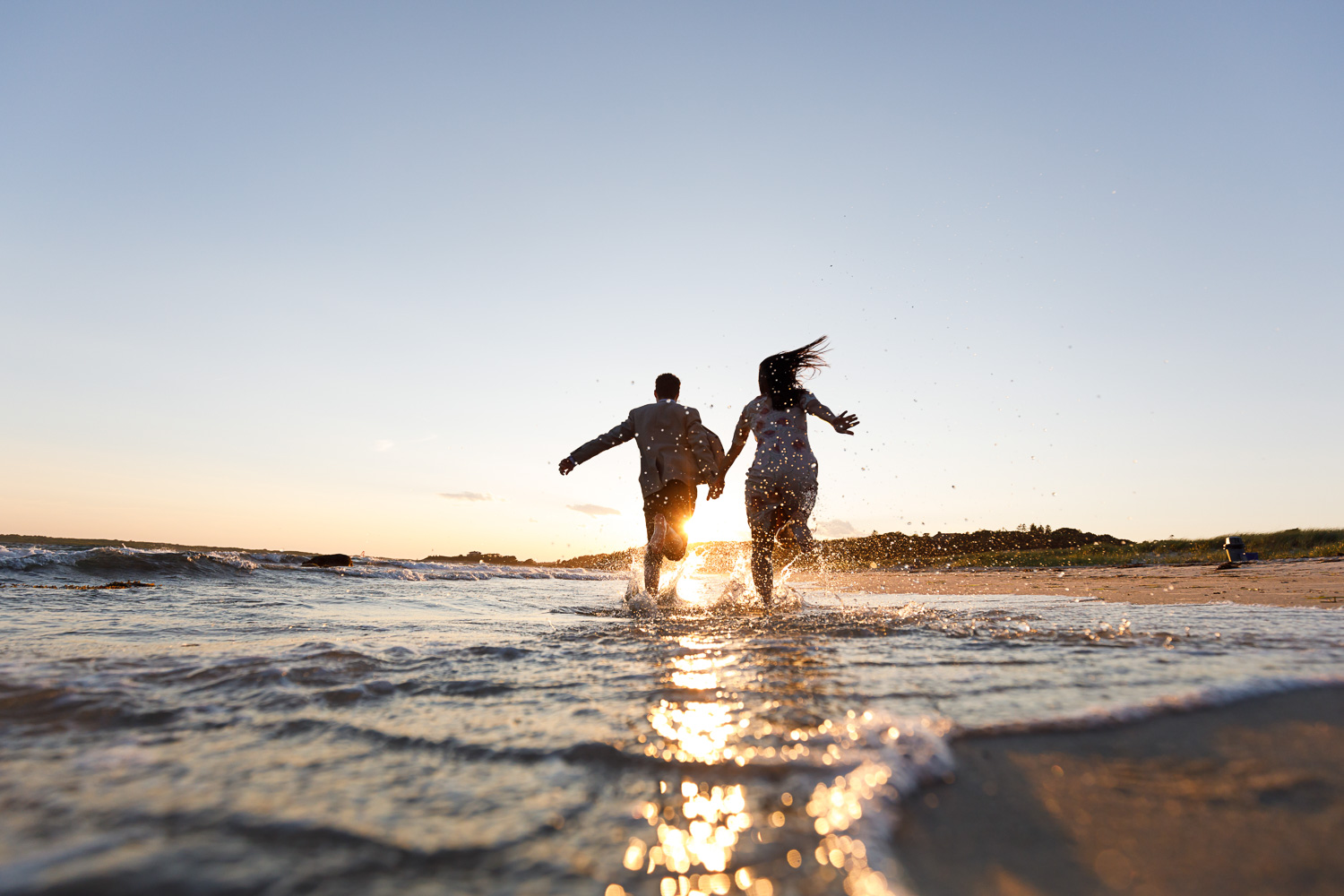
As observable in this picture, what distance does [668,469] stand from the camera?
702 cm

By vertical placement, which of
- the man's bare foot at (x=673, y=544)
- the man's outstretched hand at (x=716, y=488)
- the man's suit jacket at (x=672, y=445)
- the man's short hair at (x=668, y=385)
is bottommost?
the man's bare foot at (x=673, y=544)

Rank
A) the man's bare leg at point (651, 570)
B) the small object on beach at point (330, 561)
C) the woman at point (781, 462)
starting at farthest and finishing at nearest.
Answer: the small object on beach at point (330, 561) < the man's bare leg at point (651, 570) < the woman at point (781, 462)

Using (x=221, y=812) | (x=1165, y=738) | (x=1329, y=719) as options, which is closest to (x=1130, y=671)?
(x=1329, y=719)

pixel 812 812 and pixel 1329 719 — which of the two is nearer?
pixel 812 812

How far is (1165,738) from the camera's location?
5.23ft

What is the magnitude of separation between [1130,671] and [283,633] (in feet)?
13.8

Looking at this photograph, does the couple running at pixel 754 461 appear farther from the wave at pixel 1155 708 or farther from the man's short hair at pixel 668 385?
the wave at pixel 1155 708

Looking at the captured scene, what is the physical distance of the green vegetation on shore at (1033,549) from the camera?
16281mm

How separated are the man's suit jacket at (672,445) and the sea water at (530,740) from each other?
336 centimetres

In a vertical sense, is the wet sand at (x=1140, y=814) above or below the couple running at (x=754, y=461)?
below

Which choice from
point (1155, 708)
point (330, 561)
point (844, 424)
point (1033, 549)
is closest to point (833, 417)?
point (844, 424)

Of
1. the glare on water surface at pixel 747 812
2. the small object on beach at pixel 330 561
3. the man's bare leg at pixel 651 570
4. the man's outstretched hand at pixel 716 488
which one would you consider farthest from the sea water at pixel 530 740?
the small object on beach at pixel 330 561

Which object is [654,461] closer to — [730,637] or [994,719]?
[730,637]

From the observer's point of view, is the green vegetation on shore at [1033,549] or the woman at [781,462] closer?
the woman at [781,462]
